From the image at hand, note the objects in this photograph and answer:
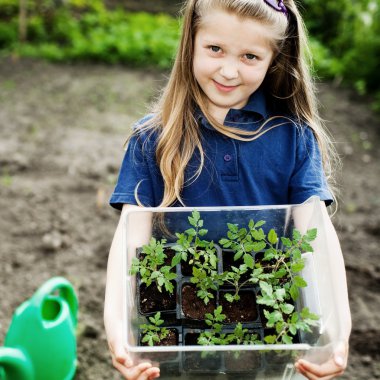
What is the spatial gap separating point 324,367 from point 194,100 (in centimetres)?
76

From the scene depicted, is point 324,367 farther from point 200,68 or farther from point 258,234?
point 200,68

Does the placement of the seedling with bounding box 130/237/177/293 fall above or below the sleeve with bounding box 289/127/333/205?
below

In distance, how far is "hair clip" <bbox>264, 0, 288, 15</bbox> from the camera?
4.13 feet

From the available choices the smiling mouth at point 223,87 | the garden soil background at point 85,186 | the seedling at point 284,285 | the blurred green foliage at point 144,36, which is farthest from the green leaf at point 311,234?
the blurred green foliage at point 144,36

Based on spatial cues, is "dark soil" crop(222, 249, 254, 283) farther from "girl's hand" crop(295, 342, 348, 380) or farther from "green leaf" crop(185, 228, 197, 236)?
"girl's hand" crop(295, 342, 348, 380)

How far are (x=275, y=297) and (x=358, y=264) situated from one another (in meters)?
1.63

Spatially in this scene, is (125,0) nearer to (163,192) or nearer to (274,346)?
(163,192)

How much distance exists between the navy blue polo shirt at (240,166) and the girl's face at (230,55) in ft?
0.30

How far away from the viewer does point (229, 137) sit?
54.3 inches

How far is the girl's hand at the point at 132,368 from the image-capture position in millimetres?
927

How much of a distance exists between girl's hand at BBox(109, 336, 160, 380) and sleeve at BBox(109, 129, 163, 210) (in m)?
0.44

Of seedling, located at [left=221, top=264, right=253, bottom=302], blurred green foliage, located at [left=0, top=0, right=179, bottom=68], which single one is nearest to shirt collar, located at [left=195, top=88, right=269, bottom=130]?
seedling, located at [left=221, top=264, right=253, bottom=302]

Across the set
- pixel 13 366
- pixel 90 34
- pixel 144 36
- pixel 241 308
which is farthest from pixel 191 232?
pixel 90 34

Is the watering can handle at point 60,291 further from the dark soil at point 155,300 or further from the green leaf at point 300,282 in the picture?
the green leaf at point 300,282
